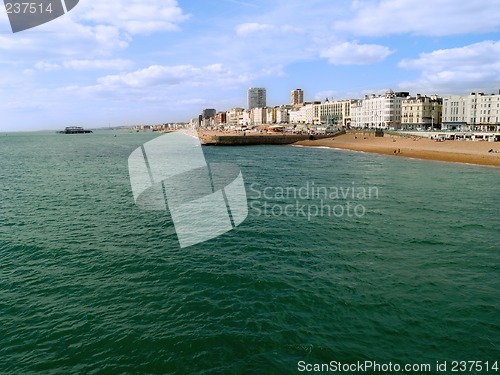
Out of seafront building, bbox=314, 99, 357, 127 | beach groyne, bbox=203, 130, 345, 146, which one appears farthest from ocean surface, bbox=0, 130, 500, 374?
seafront building, bbox=314, 99, 357, 127

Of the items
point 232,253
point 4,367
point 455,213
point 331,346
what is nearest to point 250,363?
point 331,346

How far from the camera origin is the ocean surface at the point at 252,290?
10.7 meters

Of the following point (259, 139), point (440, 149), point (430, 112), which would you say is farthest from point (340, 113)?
point (440, 149)

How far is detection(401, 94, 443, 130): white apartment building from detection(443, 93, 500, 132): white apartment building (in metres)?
7.97

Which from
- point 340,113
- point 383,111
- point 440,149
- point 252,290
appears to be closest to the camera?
point 252,290

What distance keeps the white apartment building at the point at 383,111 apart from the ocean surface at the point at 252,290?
114 m

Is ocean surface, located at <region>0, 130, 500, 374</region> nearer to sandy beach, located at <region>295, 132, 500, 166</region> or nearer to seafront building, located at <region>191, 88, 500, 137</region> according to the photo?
sandy beach, located at <region>295, 132, 500, 166</region>

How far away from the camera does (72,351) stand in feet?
35.6

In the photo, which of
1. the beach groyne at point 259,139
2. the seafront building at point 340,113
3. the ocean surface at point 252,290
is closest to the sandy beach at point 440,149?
the beach groyne at point 259,139

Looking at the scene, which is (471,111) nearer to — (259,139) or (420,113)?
(420,113)

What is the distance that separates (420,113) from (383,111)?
42.0 ft

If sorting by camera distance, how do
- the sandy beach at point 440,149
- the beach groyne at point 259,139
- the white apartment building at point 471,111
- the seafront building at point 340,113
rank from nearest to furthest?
the sandy beach at point 440,149 → the white apartment building at point 471,111 → the beach groyne at point 259,139 → the seafront building at point 340,113

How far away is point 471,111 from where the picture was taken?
376 ft

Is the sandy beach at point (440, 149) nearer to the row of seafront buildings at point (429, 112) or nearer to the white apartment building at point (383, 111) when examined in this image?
the row of seafront buildings at point (429, 112)
